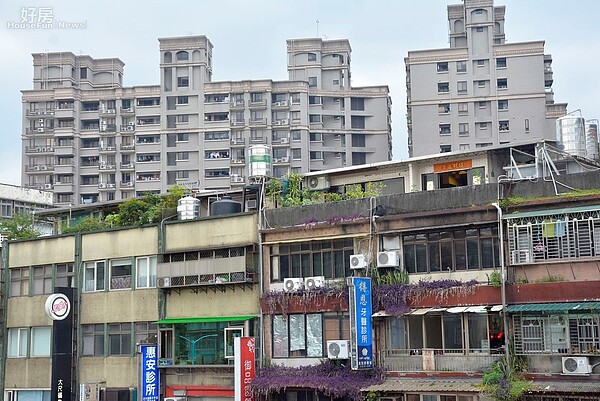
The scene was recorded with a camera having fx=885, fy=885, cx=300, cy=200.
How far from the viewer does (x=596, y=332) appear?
25.8 m

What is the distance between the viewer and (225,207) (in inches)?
1398

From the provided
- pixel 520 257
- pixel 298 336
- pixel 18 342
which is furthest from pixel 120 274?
pixel 520 257

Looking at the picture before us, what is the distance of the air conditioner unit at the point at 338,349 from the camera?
29.8 m

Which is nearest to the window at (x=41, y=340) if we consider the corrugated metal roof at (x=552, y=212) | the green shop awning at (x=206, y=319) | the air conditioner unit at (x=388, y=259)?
the green shop awning at (x=206, y=319)

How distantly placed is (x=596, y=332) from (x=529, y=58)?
5239 cm

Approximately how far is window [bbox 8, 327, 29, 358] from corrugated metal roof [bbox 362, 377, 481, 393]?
18465 mm

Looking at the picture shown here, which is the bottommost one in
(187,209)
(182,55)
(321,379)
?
(321,379)

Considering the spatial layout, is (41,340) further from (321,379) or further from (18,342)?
(321,379)

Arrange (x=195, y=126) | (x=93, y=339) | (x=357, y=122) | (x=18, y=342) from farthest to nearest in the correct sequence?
(x=357, y=122), (x=195, y=126), (x=18, y=342), (x=93, y=339)

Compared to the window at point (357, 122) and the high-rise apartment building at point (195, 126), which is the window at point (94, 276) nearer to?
the high-rise apartment building at point (195, 126)

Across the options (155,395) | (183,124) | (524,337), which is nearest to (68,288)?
(155,395)

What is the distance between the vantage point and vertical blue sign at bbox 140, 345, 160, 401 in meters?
34.5

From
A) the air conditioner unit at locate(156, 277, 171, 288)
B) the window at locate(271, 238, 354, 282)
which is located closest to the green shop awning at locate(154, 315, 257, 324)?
the air conditioner unit at locate(156, 277, 171, 288)

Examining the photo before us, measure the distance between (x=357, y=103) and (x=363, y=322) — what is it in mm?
55573
